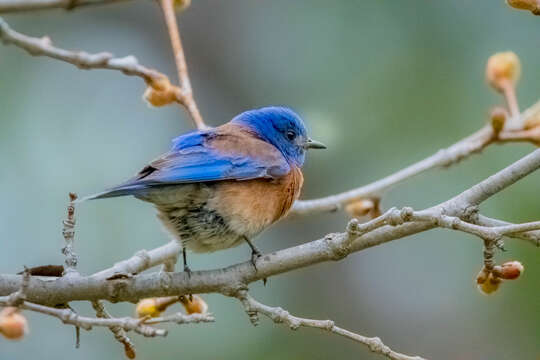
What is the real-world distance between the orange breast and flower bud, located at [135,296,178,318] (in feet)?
2.09

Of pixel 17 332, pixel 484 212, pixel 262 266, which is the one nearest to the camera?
pixel 17 332

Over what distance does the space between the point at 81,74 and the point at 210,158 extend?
3.67 meters

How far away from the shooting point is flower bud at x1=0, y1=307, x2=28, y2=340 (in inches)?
114

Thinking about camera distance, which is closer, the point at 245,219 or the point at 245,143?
the point at 245,219

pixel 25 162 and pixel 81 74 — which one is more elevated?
pixel 81 74

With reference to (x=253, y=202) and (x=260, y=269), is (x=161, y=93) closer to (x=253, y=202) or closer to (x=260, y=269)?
(x=253, y=202)

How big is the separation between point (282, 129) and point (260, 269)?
201cm

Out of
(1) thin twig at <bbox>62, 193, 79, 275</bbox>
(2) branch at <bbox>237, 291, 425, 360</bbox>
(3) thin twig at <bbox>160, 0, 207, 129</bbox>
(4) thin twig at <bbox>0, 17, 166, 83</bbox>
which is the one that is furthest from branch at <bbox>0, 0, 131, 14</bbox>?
(3) thin twig at <bbox>160, 0, 207, 129</bbox>

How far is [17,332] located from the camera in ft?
9.55

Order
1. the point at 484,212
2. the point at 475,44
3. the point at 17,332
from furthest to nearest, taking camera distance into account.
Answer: the point at 475,44 < the point at 484,212 < the point at 17,332

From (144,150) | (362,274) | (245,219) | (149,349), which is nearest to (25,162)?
(144,150)

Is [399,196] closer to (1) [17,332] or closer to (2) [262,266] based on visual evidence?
(2) [262,266]

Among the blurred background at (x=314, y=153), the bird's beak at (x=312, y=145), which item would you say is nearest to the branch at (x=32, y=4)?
the bird's beak at (x=312, y=145)

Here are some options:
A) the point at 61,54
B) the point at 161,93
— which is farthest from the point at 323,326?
the point at 161,93
